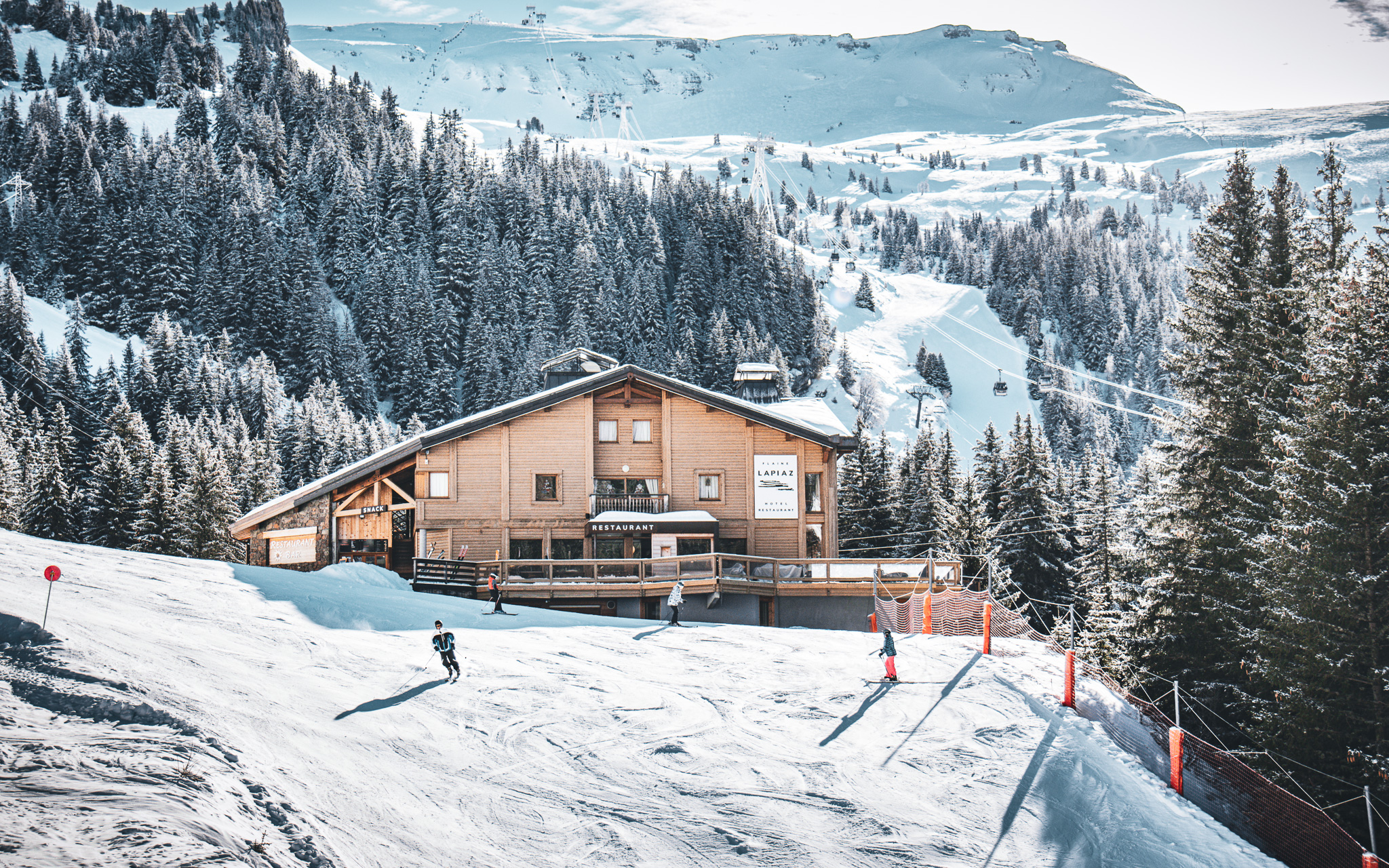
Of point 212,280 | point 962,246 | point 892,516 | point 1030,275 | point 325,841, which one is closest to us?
point 325,841

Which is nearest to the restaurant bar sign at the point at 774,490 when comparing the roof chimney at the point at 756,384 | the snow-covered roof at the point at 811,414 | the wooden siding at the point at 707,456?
the wooden siding at the point at 707,456

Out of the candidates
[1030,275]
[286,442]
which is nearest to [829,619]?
[286,442]

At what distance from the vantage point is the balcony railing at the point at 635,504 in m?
33.7

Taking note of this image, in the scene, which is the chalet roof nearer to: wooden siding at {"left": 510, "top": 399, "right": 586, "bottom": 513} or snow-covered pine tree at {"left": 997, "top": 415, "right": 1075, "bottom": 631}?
wooden siding at {"left": 510, "top": 399, "right": 586, "bottom": 513}

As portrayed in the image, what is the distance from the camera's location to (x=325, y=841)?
9.51 m

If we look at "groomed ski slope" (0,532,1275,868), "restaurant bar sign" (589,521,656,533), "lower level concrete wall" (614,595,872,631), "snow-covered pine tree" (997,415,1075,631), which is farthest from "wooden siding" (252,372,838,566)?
"snow-covered pine tree" (997,415,1075,631)

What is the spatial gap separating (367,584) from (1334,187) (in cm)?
2891

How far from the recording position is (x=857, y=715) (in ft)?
53.0

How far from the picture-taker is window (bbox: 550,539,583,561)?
3372cm

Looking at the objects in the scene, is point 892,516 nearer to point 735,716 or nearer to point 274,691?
point 735,716

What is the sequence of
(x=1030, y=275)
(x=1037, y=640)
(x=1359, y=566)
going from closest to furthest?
(x=1359, y=566)
(x=1037, y=640)
(x=1030, y=275)

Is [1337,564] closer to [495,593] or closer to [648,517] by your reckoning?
[495,593]

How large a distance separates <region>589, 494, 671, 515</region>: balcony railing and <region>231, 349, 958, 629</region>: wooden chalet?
0.22 feet

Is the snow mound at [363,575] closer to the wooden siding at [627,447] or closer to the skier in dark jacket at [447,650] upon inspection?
the wooden siding at [627,447]
